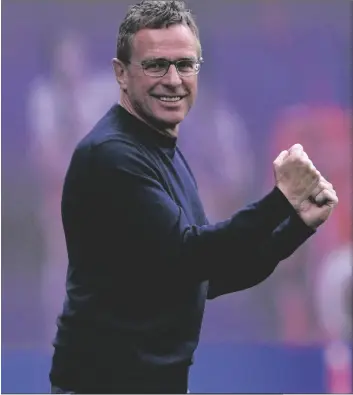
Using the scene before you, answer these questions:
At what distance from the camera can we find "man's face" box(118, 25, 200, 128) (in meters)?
2.64

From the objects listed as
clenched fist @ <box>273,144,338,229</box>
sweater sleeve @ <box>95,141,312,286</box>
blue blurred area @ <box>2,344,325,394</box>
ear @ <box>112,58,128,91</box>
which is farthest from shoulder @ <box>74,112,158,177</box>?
blue blurred area @ <box>2,344,325,394</box>

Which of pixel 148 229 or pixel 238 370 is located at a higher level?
pixel 148 229

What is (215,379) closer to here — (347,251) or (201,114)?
(347,251)

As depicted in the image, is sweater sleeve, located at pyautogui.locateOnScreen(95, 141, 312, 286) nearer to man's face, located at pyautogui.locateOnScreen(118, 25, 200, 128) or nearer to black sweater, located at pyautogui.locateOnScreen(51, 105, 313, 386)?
black sweater, located at pyautogui.locateOnScreen(51, 105, 313, 386)

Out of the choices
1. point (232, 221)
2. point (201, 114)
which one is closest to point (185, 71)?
point (232, 221)

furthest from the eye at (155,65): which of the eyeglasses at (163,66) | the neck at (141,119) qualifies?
the neck at (141,119)

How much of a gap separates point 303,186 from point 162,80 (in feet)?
1.48

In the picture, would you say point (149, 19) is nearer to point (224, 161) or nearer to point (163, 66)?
point (163, 66)

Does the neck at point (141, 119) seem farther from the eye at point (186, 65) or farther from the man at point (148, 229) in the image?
the eye at point (186, 65)

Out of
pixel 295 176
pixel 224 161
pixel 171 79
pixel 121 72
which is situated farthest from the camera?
pixel 224 161

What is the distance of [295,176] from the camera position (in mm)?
2445

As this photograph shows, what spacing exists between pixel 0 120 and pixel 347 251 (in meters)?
1.89

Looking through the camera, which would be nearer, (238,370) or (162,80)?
(162,80)

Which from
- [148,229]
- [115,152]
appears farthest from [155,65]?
[148,229]
